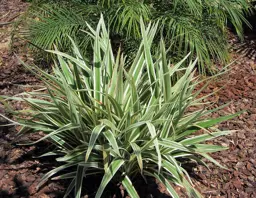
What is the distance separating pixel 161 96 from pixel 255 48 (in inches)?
87.9

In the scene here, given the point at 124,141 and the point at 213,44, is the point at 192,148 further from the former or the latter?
the point at 213,44

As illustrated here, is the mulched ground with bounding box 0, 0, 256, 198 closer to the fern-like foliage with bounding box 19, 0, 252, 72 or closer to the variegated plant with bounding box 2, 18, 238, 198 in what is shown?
the variegated plant with bounding box 2, 18, 238, 198

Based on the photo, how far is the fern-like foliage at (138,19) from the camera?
343 centimetres

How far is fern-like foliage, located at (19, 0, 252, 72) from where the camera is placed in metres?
3.43

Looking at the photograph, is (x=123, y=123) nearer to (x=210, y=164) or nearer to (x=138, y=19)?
(x=210, y=164)

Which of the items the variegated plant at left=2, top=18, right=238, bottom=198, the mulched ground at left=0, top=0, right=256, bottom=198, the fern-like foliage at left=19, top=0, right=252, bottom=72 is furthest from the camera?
the fern-like foliage at left=19, top=0, right=252, bottom=72

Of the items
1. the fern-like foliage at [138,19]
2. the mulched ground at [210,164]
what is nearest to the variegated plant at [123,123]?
the mulched ground at [210,164]

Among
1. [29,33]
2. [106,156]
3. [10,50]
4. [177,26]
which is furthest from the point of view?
[10,50]

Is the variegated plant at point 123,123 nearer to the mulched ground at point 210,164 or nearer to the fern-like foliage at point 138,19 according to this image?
the mulched ground at point 210,164

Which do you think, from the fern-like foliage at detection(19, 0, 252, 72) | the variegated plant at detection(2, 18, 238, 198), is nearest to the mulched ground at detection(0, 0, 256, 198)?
the variegated plant at detection(2, 18, 238, 198)

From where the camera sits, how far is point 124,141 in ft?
8.02

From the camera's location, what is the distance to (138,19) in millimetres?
3312

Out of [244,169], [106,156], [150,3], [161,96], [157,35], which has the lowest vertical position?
[244,169]

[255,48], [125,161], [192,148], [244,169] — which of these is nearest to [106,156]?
[125,161]
